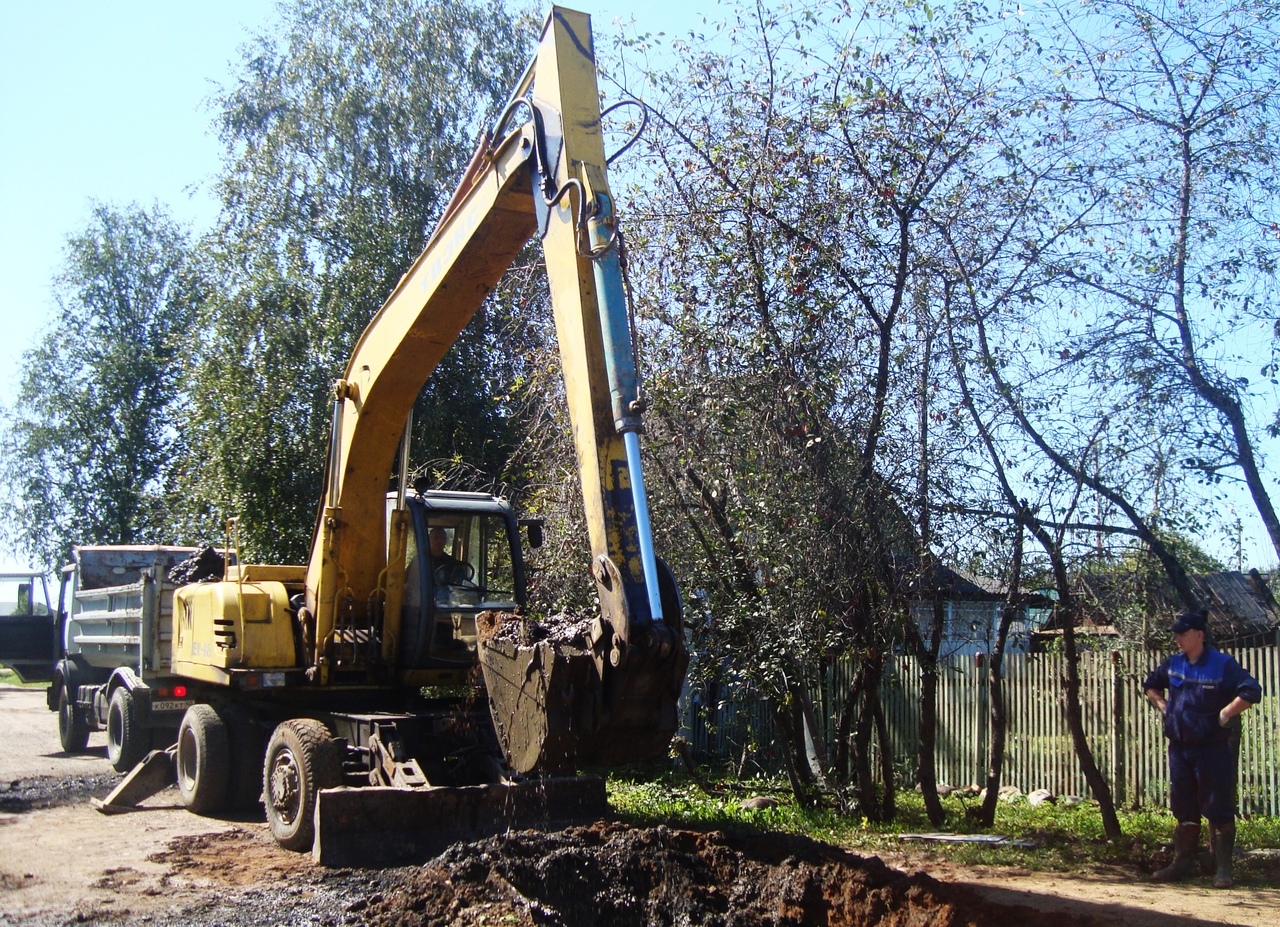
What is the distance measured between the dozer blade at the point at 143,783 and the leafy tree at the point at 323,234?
7577mm

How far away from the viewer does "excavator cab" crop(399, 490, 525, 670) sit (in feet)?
29.2

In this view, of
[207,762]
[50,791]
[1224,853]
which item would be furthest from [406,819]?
[50,791]

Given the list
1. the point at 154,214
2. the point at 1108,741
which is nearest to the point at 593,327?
the point at 1108,741

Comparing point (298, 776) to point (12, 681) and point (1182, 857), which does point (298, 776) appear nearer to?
point (1182, 857)

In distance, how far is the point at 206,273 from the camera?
68.3 feet

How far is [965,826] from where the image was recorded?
359 inches

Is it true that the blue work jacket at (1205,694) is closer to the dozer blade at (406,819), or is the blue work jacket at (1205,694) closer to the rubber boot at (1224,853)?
the rubber boot at (1224,853)

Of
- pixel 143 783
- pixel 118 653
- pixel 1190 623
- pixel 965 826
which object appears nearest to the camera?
pixel 1190 623

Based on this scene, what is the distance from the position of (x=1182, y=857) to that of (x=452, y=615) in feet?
17.8

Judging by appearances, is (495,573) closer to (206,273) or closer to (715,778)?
(715,778)

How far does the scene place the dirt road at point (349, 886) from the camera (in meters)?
6.12

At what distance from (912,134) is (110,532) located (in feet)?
95.1

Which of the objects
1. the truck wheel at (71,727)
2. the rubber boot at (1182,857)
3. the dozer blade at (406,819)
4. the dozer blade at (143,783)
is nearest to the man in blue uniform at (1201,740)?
the rubber boot at (1182,857)

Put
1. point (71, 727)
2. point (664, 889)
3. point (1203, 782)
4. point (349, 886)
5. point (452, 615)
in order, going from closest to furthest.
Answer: point (664, 889) → point (349, 886) → point (1203, 782) → point (452, 615) → point (71, 727)
